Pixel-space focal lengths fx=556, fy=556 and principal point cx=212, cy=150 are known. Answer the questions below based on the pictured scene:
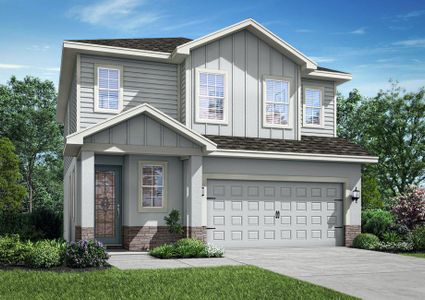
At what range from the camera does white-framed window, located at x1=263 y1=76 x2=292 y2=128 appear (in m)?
21.2

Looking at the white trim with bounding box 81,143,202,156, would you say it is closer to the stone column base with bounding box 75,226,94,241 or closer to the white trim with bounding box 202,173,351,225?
the white trim with bounding box 202,173,351,225

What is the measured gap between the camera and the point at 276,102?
21359 mm

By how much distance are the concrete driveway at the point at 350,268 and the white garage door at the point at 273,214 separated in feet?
2.44

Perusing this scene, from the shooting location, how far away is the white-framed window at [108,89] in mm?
19422

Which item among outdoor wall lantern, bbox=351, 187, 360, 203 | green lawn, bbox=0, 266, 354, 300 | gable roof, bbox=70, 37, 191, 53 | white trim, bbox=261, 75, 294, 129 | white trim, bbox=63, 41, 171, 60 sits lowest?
green lawn, bbox=0, 266, 354, 300

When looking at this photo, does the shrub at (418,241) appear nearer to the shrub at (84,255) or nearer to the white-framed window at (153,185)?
the white-framed window at (153,185)

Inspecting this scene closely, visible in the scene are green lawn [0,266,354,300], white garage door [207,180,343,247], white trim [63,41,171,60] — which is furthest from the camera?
white garage door [207,180,343,247]

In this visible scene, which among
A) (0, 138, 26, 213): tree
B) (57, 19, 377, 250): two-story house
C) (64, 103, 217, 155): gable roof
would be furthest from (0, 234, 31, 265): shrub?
(0, 138, 26, 213): tree

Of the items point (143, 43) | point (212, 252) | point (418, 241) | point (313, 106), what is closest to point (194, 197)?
point (212, 252)

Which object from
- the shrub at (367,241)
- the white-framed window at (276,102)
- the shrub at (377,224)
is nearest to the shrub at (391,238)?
the shrub at (367,241)

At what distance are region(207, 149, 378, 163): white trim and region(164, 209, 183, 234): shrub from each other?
7.39ft

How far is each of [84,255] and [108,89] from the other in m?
7.70

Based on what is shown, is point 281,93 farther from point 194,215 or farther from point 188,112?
point 194,215

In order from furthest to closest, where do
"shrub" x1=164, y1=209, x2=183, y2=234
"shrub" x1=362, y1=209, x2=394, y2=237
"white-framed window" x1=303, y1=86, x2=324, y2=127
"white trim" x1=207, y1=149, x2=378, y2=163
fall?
"white-framed window" x1=303, y1=86, x2=324, y2=127 → "shrub" x1=362, y1=209, x2=394, y2=237 → "white trim" x1=207, y1=149, x2=378, y2=163 → "shrub" x1=164, y1=209, x2=183, y2=234
